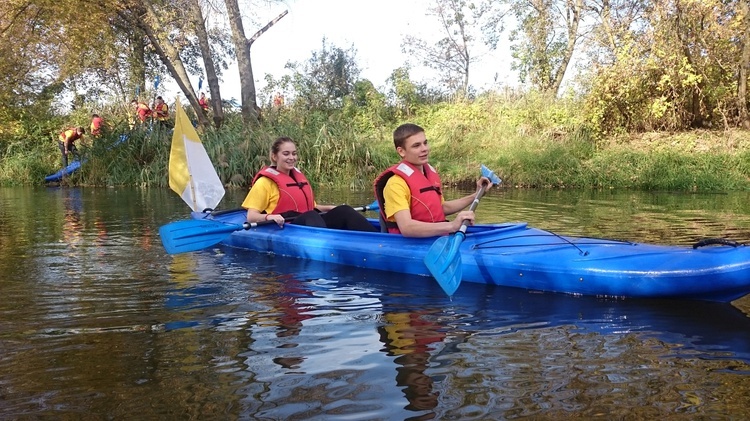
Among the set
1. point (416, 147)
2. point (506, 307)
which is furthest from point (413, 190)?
point (506, 307)

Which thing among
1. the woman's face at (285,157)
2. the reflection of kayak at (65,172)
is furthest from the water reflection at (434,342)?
the reflection of kayak at (65,172)

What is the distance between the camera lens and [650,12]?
44.7ft

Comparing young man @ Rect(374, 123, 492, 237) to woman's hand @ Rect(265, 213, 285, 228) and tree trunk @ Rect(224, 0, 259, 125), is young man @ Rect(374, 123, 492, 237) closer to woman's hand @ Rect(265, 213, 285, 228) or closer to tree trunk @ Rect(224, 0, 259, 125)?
woman's hand @ Rect(265, 213, 285, 228)

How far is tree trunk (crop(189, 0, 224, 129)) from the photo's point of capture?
14445 millimetres

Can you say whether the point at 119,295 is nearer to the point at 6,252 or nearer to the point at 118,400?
the point at 118,400

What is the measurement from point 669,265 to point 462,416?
2.01 m

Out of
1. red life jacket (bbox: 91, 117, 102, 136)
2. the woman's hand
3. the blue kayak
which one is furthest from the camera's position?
red life jacket (bbox: 91, 117, 102, 136)

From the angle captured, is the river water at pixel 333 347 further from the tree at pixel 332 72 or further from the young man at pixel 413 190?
the tree at pixel 332 72

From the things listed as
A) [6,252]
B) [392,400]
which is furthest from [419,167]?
[6,252]

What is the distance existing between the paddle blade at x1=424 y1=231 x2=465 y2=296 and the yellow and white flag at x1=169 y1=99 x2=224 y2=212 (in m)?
3.58

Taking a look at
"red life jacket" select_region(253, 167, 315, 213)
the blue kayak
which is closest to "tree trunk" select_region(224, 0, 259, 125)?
Result: "red life jacket" select_region(253, 167, 315, 213)

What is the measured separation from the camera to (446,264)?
400 centimetres

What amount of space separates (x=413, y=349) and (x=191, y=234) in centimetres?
276

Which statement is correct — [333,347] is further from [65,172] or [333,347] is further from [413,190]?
[65,172]
